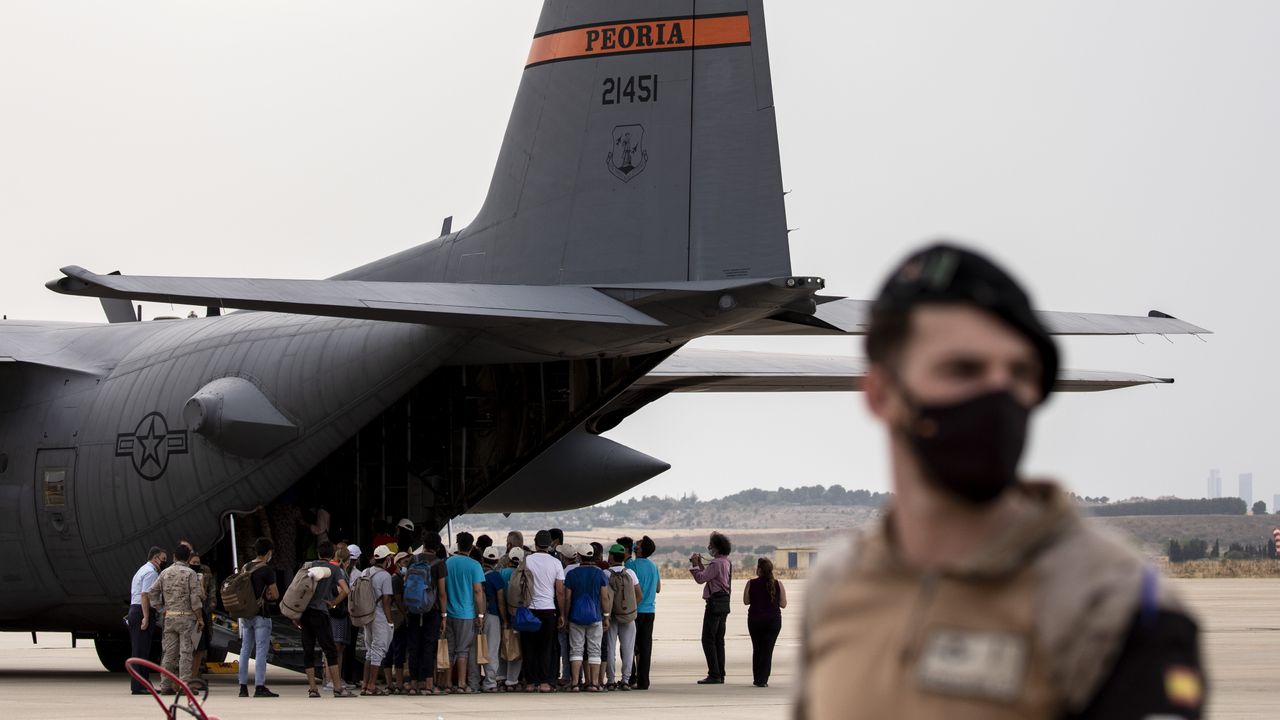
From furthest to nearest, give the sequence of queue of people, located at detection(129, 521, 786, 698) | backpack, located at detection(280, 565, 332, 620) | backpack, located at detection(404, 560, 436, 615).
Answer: queue of people, located at detection(129, 521, 786, 698), backpack, located at detection(404, 560, 436, 615), backpack, located at detection(280, 565, 332, 620)

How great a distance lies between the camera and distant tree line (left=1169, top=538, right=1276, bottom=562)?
7338 cm

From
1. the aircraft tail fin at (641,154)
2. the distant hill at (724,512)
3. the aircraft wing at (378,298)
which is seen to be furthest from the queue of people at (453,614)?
the distant hill at (724,512)

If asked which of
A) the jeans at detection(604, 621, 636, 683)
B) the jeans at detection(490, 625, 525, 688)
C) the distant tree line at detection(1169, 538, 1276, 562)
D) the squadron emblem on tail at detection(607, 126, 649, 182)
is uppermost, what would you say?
the squadron emblem on tail at detection(607, 126, 649, 182)

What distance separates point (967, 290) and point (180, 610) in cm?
1487

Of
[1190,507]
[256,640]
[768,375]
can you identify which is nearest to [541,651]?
[256,640]

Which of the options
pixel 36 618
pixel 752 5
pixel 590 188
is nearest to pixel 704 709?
pixel 590 188

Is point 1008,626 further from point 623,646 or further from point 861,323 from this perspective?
point 623,646

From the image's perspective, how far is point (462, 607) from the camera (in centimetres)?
1562

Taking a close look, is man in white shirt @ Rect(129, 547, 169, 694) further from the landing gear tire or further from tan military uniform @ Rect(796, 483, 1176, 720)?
tan military uniform @ Rect(796, 483, 1176, 720)

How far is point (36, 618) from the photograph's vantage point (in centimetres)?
1900

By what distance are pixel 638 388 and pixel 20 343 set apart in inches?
299

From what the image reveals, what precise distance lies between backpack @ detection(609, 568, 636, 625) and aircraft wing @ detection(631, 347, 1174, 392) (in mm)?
3804

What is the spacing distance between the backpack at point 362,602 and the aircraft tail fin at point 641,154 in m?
3.21

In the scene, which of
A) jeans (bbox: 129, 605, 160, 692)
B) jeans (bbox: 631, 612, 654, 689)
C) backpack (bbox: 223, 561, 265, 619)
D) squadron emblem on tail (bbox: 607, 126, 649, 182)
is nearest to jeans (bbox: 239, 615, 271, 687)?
backpack (bbox: 223, 561, 265, 619)
